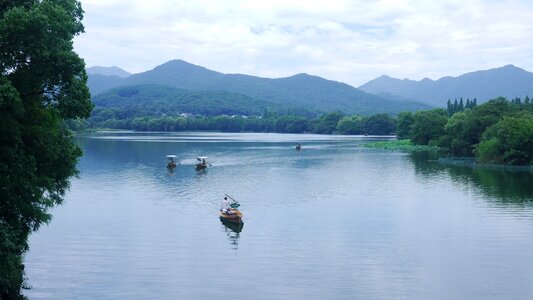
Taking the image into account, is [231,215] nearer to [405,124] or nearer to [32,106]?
→ [32,106]

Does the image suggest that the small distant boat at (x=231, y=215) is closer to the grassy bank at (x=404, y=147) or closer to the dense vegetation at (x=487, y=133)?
the dense vegetation at (x=487, y=133)

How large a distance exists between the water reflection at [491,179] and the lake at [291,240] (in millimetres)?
325

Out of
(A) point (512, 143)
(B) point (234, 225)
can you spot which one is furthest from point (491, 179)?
(B) point (234, 225)

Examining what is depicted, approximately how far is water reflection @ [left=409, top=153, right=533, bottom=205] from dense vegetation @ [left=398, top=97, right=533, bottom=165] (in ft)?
23.8

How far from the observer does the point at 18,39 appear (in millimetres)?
22125

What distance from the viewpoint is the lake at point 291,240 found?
31031mm

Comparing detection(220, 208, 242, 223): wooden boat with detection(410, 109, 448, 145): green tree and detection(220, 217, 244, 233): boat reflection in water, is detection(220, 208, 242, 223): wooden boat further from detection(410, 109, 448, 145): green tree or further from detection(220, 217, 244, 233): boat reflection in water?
detection(410, 109, 448, 145): green tree

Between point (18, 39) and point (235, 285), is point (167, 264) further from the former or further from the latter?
point (18, 39)

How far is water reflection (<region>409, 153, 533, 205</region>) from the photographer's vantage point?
203 ft

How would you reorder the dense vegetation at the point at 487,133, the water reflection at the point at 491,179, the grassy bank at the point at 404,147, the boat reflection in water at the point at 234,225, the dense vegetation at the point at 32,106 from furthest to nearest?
the grassy bank at the point at 404,147 → the dense vegetation at the point at 487,133 → the water reflection at the point at 491,179 → the boat reflection in water at the point at 234,225 → the dense vegetation at the point at 32,106

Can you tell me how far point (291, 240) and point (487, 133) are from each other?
7108 centimetres

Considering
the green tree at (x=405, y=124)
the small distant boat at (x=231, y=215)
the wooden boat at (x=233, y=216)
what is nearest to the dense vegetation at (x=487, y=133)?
the green tree at (x=405, y=124)

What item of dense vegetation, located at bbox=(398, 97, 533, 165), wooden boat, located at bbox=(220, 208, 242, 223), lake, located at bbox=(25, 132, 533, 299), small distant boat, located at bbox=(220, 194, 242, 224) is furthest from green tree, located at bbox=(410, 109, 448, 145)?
wooden boat, located at bbox=(220, 208, 242, 223)

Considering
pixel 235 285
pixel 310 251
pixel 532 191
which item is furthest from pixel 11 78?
pixel 532 191
